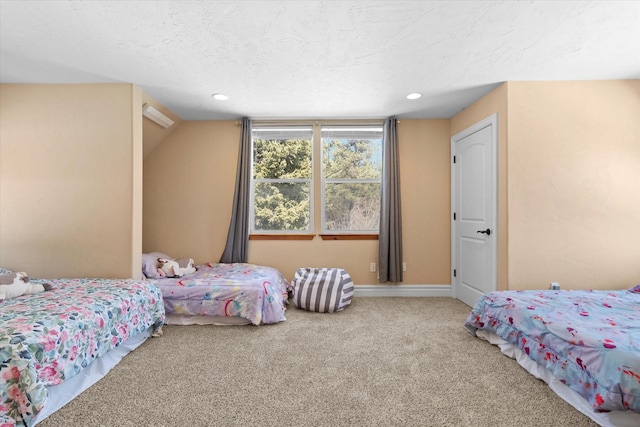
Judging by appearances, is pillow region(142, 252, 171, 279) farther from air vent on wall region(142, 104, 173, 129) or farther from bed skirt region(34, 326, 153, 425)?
air vent on wall region(142, 104, 173, 129)

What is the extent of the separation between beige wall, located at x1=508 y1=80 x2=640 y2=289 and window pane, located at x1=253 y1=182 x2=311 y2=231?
2361 millimetres

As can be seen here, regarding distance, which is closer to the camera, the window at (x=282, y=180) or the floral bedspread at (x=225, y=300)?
the floral bedspread at (x=225, y=300)

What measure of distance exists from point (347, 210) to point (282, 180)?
0.98 m

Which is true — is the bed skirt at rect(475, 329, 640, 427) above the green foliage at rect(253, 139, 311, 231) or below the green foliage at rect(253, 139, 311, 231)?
below

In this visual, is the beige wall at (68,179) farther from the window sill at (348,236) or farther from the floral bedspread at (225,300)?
the window sill at (348,236)

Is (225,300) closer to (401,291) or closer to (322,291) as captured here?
(322,291)

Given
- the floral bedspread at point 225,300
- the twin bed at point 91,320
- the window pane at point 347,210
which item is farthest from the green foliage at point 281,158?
the floral bedspread at point 225,300

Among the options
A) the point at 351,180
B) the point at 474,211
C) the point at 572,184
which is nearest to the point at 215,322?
the point at 351,180

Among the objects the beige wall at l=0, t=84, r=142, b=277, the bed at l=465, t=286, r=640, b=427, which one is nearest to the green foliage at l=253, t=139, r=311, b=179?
the beige wall at l=0, t=84, r=142, b=277

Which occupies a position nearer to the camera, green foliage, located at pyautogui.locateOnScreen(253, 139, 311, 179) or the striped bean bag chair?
the striped bean bag chair

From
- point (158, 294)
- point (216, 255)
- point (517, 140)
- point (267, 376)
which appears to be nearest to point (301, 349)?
point (267, 376)

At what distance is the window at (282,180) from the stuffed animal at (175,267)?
37.6 inches

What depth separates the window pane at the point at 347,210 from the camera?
3.99 metres

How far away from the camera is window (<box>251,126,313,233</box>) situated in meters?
3.98
